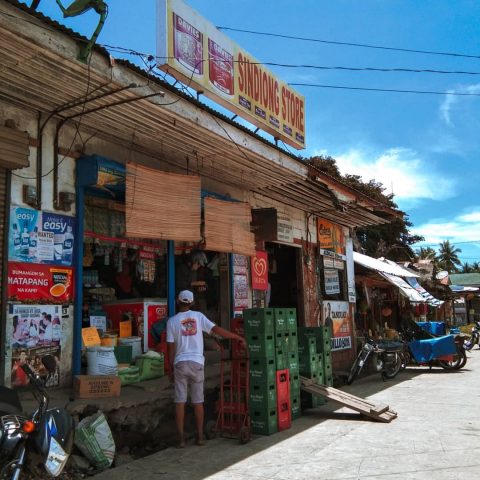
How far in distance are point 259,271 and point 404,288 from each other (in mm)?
9944

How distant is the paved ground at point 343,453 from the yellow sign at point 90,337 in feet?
6.08

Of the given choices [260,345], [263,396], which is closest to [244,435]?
[263,396]

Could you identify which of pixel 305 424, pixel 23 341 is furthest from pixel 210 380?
pixel 23 341

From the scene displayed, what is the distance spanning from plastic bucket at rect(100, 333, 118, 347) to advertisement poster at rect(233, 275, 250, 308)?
3.14m

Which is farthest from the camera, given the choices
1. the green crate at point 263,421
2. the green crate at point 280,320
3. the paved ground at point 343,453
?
the green crate at point 280,320

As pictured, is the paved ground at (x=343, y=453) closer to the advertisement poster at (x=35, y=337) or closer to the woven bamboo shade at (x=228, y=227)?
the advertisement poster at (x=35, y=337)

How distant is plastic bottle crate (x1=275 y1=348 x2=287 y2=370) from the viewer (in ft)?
23.3

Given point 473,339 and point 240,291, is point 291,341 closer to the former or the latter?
point 240,291

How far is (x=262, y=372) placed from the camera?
269 inches

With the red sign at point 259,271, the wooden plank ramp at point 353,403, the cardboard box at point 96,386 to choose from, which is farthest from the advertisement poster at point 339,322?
the cardboard box at point 96,386

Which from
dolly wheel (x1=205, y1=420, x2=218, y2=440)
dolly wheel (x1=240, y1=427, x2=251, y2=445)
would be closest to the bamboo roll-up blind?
dolly wheel (x1=205, y1=420, x2=218, y2=440)

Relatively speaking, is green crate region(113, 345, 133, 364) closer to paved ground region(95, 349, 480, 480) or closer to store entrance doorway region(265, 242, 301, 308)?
paved ground region(95, 349, 480, 480)

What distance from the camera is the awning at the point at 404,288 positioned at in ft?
60.1

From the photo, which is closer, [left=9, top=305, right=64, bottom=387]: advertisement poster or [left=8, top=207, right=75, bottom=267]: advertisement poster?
[left=9, top=305, right=64, bottom=387]: advertisement poster
